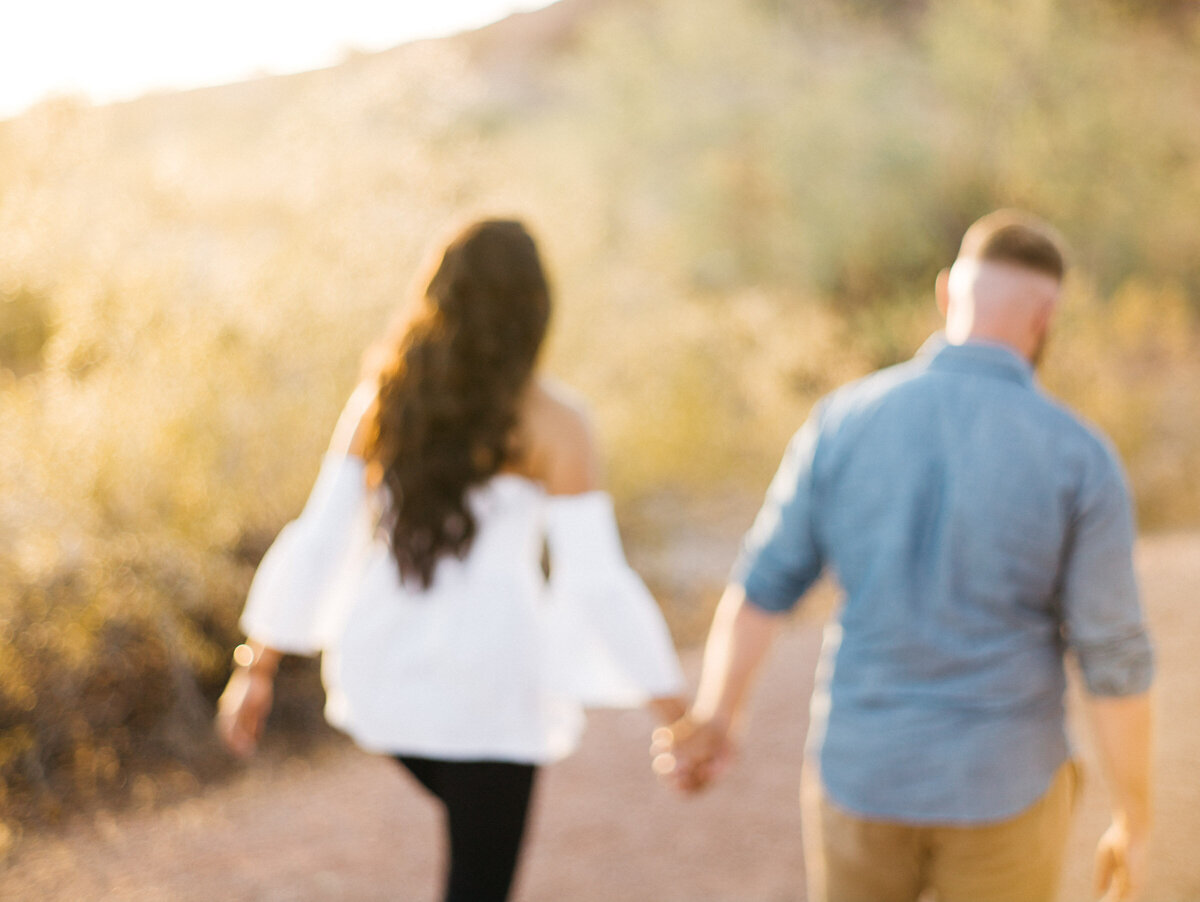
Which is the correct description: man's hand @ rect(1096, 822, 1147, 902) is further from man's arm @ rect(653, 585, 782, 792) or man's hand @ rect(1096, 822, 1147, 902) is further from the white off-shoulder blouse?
the white off-shoulder blouse

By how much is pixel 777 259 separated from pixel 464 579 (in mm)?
17111

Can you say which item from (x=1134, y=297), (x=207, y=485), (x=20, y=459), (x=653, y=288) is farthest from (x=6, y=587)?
(x=1134, y=297)

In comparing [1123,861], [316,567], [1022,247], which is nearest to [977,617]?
[1123,861]

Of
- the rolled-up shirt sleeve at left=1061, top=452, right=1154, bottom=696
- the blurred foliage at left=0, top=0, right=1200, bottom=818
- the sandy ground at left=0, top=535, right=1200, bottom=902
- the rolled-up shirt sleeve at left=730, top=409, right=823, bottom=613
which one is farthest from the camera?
the blurred foliage at left=0, top=0, right=1200, bottom=818

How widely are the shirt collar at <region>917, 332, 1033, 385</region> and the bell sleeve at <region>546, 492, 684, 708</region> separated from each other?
0.64 m

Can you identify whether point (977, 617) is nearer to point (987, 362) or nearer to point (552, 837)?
point (987, 362)

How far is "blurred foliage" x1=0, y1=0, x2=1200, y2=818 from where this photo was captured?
458cm

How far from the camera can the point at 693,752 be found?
1859 millimetres

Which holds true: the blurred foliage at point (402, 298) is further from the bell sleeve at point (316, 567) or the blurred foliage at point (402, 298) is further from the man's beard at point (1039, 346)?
the man's beard at point (1039, 346)

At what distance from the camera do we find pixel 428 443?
1.81 metres

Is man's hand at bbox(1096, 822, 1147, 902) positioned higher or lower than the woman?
lower

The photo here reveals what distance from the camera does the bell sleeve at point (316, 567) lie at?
186cm

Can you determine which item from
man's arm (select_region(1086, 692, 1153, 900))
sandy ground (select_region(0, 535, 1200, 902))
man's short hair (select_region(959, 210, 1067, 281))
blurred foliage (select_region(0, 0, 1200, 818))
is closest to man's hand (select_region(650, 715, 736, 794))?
man's arm (select_region(1086, 692, 1153, 900))

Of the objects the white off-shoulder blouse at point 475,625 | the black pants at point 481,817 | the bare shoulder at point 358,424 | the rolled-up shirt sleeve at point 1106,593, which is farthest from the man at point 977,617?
the bare shoulder at point 358,424
